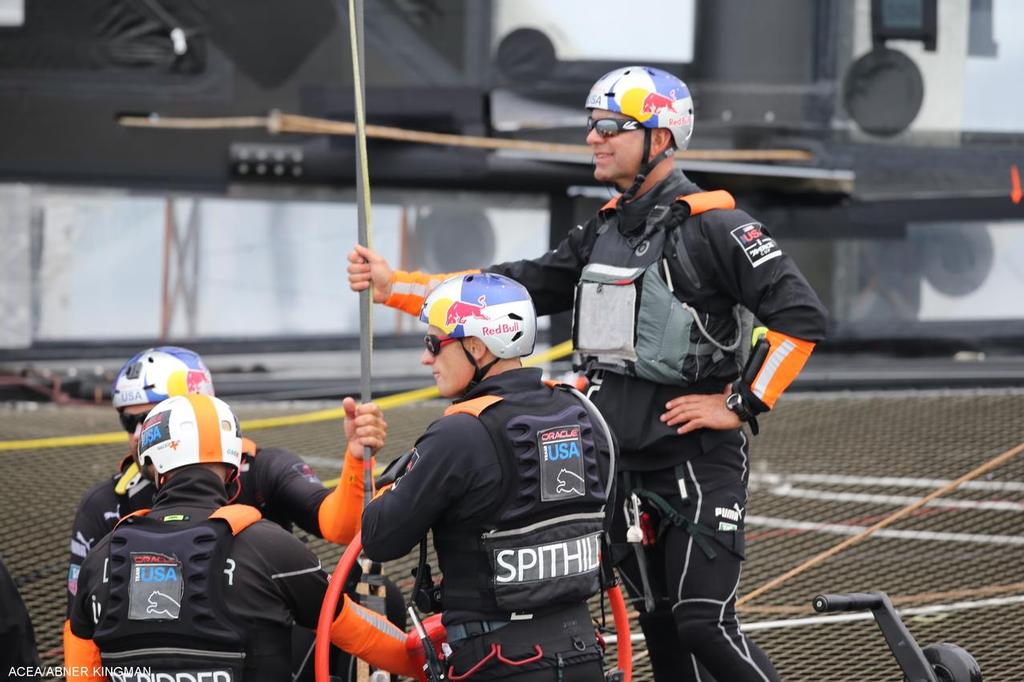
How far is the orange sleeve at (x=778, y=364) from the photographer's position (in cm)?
378

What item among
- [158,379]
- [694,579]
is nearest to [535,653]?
[694,579]

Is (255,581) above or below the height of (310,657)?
above

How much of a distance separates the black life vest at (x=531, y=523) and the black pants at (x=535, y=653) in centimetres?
5

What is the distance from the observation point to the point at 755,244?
379 centimetres

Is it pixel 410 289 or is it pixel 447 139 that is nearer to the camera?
pixel 410 289

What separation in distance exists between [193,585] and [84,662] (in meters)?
0.48

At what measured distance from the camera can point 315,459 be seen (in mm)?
7223

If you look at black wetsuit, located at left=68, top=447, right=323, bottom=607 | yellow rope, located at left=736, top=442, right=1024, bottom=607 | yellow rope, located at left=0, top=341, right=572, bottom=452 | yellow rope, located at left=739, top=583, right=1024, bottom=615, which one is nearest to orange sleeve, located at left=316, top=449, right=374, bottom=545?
black wetsuit, located at left=68, top=447, right=323, bottom=607

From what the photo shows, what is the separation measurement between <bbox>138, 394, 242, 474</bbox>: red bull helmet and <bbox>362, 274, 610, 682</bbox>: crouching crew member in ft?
1.43

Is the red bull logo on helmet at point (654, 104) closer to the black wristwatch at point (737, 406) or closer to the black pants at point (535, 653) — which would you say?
the black wristwatch at point (737, 406)

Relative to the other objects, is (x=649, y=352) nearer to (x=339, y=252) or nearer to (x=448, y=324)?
(x=448, y=324)

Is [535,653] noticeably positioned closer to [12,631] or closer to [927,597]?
[12,631]

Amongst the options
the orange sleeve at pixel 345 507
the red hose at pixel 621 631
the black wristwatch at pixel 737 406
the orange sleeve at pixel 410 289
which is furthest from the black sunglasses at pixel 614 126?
the red hose at pixel 621 631

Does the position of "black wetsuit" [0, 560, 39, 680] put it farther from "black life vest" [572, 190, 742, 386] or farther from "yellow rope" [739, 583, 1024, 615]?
"yellow rope" [739, 583, 1024, 615]
